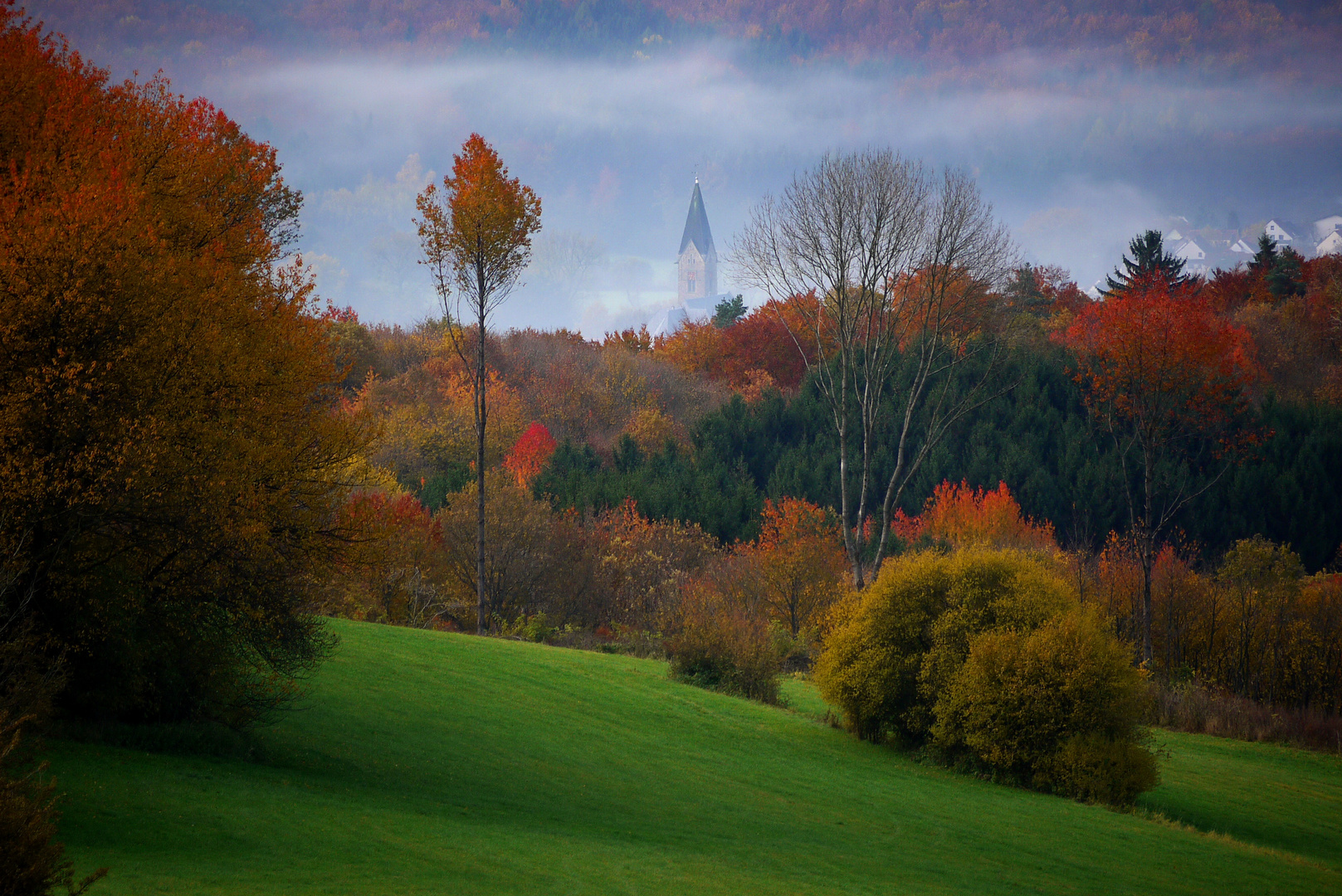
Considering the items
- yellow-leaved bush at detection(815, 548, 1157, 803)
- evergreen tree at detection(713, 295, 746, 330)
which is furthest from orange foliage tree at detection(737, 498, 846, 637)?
evergreen tree at detection(713, 295, 746, 330)

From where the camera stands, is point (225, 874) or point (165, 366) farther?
point (165, 366)

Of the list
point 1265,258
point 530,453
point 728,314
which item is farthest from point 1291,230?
point 530,453

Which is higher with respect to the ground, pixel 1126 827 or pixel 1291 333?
pixel 1291 333

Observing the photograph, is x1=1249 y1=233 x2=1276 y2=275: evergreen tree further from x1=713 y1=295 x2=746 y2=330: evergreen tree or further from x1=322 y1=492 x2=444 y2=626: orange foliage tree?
x1=322 y1=492 x2=444 y2=626: orange foliage tree

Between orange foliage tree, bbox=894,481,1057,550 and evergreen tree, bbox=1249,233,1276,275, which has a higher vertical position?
evergreen tree, bbox=1249,233,1276,275

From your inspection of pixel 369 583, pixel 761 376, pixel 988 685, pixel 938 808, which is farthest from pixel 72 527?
pixel 761 376

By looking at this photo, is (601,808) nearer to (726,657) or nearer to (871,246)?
(726,657)

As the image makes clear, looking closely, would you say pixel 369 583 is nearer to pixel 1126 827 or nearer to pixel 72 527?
pixel 72 527

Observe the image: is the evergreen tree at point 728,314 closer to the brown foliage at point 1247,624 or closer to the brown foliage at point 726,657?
the brown foliage at point 1247,624

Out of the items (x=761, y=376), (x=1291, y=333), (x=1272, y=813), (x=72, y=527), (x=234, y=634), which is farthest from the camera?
(x=761, y=376)
